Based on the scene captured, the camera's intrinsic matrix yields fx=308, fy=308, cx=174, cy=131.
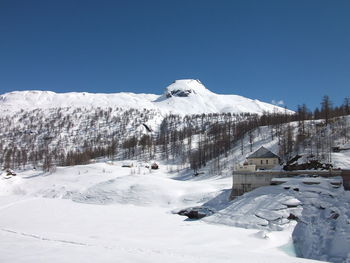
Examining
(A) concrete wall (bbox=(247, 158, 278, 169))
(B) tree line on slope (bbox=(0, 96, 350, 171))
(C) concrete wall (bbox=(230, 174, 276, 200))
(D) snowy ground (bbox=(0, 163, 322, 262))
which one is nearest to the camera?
(D) snowy ground (bbox=(0, 163, 322, 262))

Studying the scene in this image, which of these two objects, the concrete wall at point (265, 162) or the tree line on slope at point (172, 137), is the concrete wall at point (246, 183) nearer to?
the concrete wall at point (265, 162)

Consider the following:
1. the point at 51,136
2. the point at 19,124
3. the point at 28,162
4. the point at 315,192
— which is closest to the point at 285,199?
the point at 315,192

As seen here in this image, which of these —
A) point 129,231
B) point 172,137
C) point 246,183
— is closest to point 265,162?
point 246,183

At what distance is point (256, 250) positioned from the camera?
53.2 feet

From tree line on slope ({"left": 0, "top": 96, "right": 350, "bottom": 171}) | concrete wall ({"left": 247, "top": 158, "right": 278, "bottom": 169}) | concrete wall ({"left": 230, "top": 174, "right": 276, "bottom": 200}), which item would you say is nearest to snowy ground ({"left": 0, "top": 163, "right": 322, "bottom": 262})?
concrete wall ({"left": 230, "top": 174, "right": 276, "bottom": 200})

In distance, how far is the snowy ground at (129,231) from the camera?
13734 millimetres

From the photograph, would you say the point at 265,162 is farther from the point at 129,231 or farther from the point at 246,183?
the point at 129,231

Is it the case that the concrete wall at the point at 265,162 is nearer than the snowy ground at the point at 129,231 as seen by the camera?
No

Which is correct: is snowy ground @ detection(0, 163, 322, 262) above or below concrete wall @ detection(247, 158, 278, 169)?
below

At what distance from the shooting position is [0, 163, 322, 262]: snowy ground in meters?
13.7

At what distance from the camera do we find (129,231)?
20.9 m

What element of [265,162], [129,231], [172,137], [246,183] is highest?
[172,137]

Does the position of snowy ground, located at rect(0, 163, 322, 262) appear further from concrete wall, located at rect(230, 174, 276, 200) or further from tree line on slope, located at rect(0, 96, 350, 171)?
tree line on slope, located at rect(0, 96, 350, 171)

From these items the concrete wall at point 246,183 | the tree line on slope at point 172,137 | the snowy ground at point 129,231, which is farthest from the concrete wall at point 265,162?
the concrete wall at point 246,183
